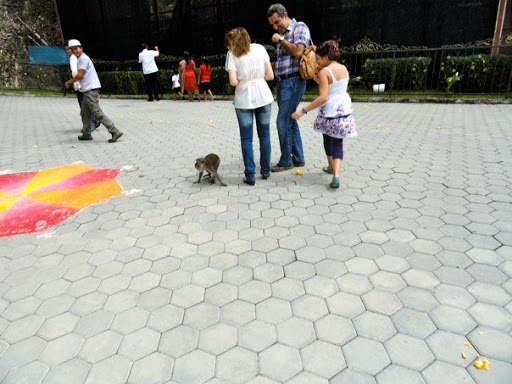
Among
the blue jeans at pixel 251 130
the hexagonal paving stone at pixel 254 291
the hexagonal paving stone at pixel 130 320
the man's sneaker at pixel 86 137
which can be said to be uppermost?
the blue jeans at pixel 251 130

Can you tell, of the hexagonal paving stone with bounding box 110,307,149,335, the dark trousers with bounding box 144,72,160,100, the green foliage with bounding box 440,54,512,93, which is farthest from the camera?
the dark trousers with bounding box 144,72,160,100

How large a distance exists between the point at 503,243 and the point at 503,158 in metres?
2.91

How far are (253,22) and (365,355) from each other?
15.7 meters

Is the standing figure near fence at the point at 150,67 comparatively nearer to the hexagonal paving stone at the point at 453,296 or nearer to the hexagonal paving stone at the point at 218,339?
the hexagonal paving stone at the point at 218,339

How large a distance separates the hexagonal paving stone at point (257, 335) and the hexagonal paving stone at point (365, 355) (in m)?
0.44

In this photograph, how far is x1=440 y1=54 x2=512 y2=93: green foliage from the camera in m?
10.7

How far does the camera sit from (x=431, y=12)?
1261 cm

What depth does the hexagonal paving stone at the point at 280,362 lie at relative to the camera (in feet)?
6.30

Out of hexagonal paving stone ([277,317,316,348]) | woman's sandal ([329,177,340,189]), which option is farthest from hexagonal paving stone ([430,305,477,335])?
woman's sandal ([329,177,340,189])

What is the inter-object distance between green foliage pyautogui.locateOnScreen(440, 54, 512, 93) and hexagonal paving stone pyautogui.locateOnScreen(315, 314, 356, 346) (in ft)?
37.8

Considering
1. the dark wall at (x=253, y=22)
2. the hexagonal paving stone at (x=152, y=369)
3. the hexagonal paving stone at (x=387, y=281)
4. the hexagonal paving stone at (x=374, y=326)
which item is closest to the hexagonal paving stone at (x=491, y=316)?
the hexagonal paving stone at (x=387, y=281)

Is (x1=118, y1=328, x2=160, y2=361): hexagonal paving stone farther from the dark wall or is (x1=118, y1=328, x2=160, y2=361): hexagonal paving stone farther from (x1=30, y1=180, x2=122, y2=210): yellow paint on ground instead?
the dark wall

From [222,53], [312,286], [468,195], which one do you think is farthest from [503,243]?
[222,53]

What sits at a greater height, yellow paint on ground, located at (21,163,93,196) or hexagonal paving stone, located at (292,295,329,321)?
yellow paint on ground, located at (21,163,93,196)
